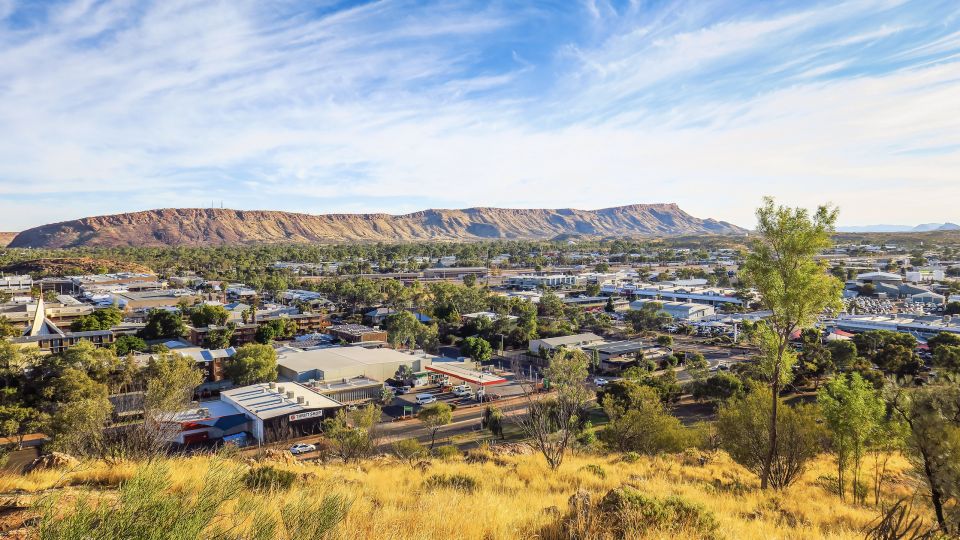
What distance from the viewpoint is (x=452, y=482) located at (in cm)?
1088

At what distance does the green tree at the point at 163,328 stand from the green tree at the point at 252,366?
1513cm

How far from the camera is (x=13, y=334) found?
40500 mm

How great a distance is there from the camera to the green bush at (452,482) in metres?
10.2

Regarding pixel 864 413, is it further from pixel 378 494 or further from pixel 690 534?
pixel 378 494

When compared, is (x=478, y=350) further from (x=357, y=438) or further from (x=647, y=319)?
(x=647, y=319)

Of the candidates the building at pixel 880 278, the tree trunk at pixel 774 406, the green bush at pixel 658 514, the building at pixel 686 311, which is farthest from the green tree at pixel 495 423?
the building at pixel 880 278

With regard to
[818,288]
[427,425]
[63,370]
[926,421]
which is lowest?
[427,425]

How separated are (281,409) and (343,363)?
31.1 ft

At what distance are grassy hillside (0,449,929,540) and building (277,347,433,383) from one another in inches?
905

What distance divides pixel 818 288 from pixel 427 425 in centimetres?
2111

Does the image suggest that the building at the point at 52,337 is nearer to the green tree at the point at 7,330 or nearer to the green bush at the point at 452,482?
the green tree at the point at 7,330

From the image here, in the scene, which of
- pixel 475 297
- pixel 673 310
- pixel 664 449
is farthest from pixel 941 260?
pixel 664 449

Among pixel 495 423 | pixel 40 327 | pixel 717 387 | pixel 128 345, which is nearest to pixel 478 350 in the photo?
pixel 495 423

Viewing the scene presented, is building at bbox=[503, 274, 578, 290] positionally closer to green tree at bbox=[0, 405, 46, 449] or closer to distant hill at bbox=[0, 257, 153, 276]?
distant hill at bbox=[0, 257, 153, 276]
